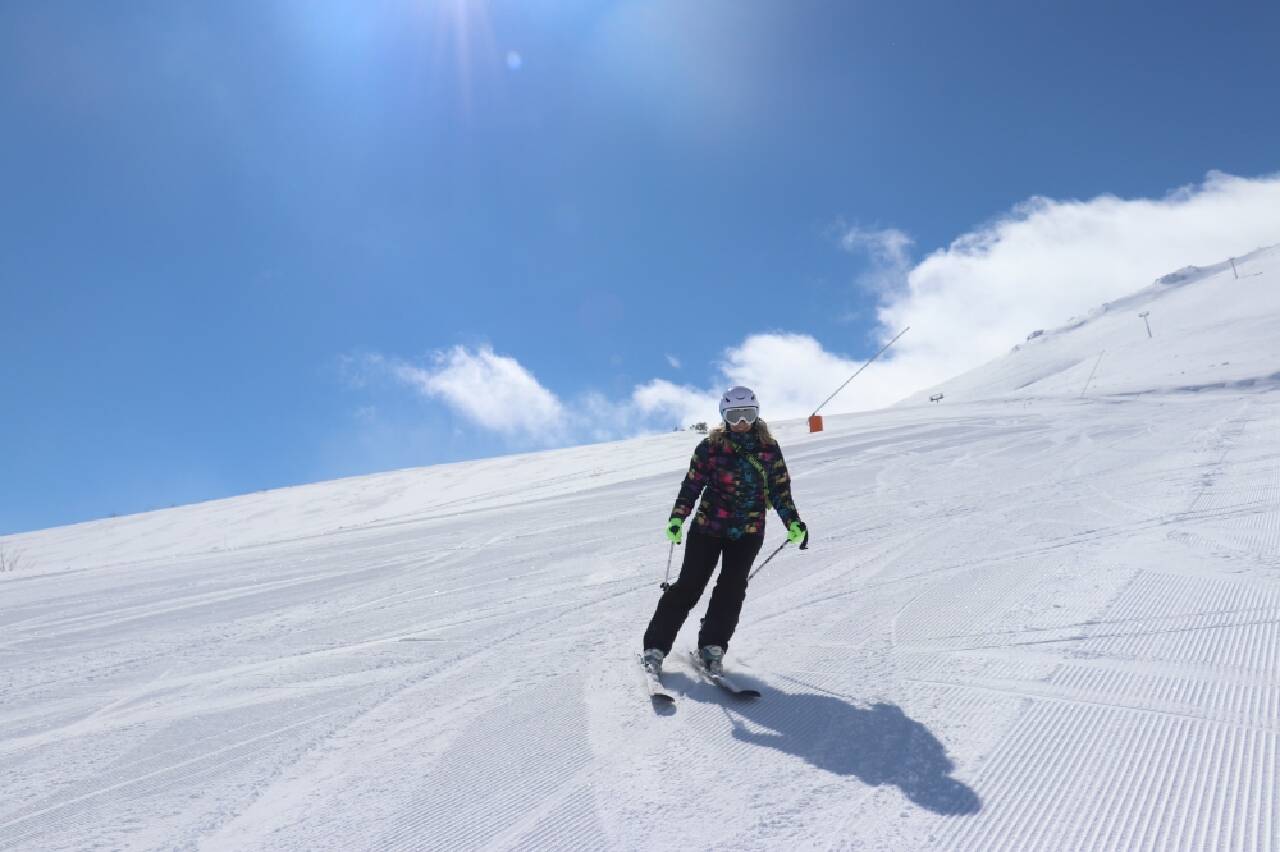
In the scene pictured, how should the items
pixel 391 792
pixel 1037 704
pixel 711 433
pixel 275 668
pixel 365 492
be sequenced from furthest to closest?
pixel 365 492, pixel 275 668, pixel 711 433, pixel 1037 704, pixel 391 792

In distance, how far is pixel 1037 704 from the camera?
3428 mm

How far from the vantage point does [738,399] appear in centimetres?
448

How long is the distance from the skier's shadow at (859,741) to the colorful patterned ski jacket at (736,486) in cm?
101

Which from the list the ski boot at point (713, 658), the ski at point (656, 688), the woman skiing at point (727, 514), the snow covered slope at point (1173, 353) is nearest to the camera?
the ski at point (656, 688)

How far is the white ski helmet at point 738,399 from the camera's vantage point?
446 centimetres

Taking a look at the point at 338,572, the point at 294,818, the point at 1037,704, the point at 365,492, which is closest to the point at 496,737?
the point at 294,818

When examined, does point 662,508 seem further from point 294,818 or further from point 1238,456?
point 294,818

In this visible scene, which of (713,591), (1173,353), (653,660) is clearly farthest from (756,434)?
(1173,353)

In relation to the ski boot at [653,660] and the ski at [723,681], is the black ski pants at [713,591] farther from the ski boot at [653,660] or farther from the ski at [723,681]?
the ski at [723,681]

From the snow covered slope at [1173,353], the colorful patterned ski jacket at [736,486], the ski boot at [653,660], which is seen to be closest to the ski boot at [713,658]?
the ski boot at [653,660]

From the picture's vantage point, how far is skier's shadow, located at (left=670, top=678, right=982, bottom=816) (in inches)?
109

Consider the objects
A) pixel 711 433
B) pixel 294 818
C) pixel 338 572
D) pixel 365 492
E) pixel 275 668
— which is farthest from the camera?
pixel 365 492

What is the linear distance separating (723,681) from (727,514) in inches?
38.9

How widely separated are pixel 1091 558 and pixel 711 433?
377 cm
